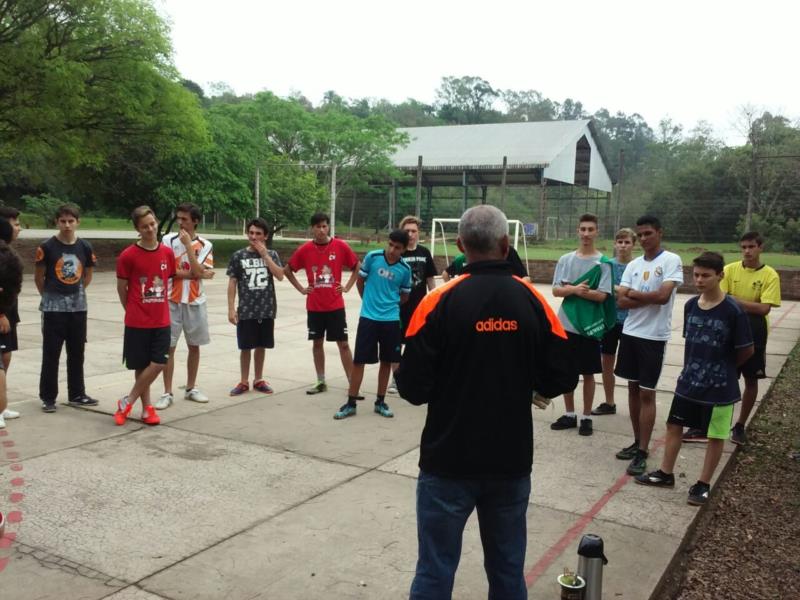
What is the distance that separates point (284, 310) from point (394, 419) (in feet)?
26.8

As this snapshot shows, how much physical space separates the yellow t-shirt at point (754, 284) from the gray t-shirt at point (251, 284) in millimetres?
4130

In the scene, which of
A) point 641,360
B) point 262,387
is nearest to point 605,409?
point 641,360

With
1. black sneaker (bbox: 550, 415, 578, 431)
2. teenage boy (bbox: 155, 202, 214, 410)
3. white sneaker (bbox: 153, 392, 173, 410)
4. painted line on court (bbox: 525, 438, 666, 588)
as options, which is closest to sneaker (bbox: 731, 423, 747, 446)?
black sneaker (bbox: 550, 415, 578, 431)

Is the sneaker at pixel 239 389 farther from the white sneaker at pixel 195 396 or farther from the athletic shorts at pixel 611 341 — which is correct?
the athletic shorts at pixel 611 341

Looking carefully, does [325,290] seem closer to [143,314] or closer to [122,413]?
[143,314]

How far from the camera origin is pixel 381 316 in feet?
20.3

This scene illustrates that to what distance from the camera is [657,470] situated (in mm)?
4672

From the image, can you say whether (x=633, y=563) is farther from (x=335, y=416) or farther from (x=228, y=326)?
(x=228, y=326)

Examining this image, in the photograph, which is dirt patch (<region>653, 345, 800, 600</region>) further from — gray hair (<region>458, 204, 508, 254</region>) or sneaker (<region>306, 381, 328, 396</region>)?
sneaker (<region>306, 381, 328, 396</region>)

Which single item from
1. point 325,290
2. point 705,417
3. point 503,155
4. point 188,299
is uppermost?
point 503,155

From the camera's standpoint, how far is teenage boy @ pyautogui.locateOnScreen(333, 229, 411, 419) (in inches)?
241

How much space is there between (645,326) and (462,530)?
304 centimetres

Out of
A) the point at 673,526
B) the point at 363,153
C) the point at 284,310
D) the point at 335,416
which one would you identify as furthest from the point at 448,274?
the point at 363,153

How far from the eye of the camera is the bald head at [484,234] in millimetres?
2477
